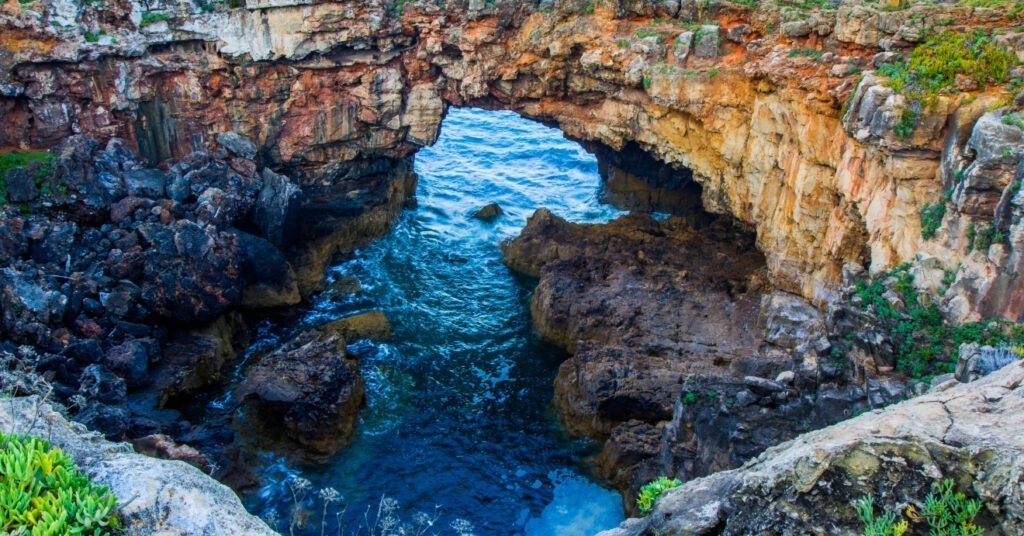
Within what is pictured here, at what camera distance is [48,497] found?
11727 mm

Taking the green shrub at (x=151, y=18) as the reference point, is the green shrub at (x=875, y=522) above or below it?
below

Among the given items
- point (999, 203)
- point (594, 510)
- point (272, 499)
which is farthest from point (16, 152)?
point (999, 203)

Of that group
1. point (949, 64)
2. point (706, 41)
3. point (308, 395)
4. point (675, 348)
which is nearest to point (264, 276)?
point (308, 395)

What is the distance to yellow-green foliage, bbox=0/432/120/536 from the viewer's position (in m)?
11.3

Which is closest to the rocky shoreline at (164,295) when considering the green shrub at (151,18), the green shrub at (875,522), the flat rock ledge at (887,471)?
the green shrub at (151,18)

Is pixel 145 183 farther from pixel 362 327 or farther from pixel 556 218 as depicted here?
pixel 556 218

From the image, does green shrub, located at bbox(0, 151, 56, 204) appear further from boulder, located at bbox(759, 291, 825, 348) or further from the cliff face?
boulder, located at bbox(759, 291, 825, 348)

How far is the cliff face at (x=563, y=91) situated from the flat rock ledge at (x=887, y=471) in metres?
8.83

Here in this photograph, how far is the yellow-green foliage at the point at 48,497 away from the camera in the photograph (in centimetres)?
1128

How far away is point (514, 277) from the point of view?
34.2 metres

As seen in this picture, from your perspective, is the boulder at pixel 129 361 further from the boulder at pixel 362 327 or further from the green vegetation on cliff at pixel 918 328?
the green vegetation on cliff at pixel 918 328

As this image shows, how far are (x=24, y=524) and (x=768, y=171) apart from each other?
22.4 m

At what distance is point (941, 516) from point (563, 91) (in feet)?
78.1

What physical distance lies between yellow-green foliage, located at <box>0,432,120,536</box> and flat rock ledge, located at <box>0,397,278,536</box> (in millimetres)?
329
